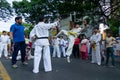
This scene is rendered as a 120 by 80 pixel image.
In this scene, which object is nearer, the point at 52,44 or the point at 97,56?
the point at 97,56

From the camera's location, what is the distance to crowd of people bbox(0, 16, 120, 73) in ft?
42.0

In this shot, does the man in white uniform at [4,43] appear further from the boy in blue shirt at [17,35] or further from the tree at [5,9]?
the tree at [5,9]

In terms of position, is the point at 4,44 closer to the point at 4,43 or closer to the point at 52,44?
the point at 4,43

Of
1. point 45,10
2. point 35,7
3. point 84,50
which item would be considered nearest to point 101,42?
point 84,50

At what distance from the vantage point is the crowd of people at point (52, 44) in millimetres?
12810

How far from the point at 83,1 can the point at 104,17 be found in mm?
2184

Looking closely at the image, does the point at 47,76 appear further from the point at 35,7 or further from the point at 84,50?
the point at 35,7

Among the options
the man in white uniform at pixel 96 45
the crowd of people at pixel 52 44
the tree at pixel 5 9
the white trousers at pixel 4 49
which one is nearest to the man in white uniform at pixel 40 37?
the crowd of people at pixel 52 44

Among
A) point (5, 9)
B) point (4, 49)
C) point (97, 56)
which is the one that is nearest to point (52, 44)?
point (4, 49)

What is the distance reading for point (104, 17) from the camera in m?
30.8

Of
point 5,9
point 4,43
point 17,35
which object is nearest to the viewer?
point 17,35

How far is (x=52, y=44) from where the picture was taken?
86.2 ft

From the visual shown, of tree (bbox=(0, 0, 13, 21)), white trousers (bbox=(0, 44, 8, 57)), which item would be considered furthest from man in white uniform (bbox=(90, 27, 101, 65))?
tree (bbox=(0, 0, 13, 21))

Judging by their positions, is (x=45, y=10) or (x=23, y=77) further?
(x=45, y=10)
